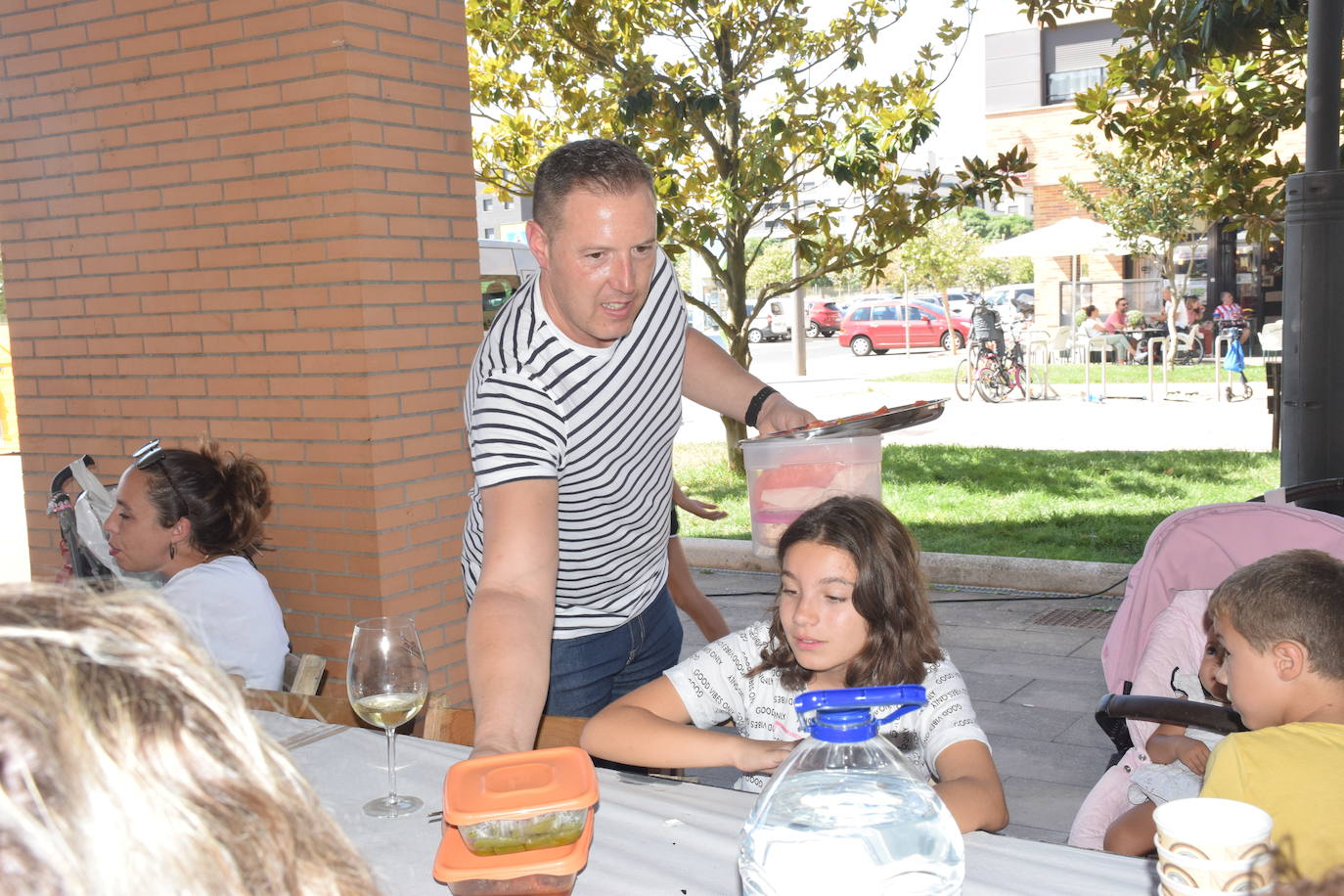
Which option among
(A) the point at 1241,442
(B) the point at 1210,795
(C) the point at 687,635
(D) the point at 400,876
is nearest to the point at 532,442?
(D) the point at 400,876

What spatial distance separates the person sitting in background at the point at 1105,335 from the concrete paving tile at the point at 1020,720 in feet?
51.0

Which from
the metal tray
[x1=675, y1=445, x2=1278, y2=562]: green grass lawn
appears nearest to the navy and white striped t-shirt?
the metal tray

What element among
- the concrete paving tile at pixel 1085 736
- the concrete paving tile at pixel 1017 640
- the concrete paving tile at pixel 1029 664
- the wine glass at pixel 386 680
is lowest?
the concrete paving tile at pixel 1085 736

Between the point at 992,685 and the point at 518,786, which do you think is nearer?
the point at 518,786

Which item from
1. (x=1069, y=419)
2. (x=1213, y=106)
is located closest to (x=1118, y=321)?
(x=1069, y=419)

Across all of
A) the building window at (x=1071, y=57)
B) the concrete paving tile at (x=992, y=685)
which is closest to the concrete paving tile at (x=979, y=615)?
the concrete paving tile at (x=992, y=685)

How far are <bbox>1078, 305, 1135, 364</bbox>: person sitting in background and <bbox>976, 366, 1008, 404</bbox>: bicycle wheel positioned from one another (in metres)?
3.34

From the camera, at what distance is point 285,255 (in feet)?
14.8

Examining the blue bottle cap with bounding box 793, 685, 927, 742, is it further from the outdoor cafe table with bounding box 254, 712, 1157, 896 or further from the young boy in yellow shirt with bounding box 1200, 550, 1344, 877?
the young boy in yellow shirt with bounding box 1200, 550, 1344, 877

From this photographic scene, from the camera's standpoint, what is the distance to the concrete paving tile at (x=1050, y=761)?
4.49 m

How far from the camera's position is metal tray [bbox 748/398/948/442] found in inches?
103

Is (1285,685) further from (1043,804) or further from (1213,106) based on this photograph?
(1213,106)

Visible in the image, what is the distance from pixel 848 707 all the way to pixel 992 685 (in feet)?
13.9

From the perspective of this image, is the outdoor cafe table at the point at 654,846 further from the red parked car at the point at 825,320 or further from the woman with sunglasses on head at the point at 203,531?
the red parked car at the point at 825,320
